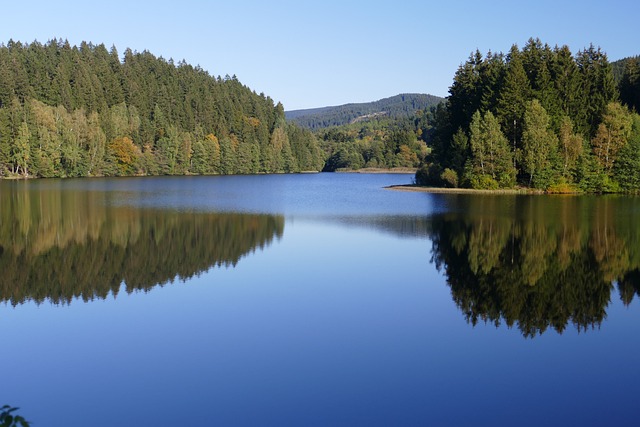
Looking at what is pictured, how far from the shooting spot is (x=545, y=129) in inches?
2406

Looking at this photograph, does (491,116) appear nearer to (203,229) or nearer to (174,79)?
(203,229)

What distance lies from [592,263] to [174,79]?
5136 inches

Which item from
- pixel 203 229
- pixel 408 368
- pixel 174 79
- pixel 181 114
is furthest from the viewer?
pixel 174 79

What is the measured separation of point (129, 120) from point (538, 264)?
337 feet

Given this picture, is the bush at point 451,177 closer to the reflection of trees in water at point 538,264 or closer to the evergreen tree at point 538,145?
the evergreen tree at point 538,145

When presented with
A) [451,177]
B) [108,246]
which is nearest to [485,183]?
[451,177]

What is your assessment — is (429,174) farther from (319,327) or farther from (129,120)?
(129,120)

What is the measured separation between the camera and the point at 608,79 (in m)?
66.1

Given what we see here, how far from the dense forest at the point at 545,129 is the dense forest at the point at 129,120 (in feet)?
185

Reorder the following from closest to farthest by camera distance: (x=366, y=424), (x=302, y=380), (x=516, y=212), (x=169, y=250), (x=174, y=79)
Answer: (x=366, y=424) < (x=302, y=380) < (x=169, y=250) < (x=516, y=212) < (x=174, y=79)

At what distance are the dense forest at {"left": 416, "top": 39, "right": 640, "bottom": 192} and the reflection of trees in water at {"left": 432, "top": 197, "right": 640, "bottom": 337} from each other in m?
22.6

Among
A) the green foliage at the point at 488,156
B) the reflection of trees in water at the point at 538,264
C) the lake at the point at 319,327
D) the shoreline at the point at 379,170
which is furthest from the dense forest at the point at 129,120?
the reflection of trees in water at the point at 538,264

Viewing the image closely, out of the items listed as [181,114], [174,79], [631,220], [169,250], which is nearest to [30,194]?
[169,250]

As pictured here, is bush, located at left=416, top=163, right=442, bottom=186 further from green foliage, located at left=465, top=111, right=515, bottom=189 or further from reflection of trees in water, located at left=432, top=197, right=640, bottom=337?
reflection of trees in water, located at left=432, top=197, right=640, bottom=337
